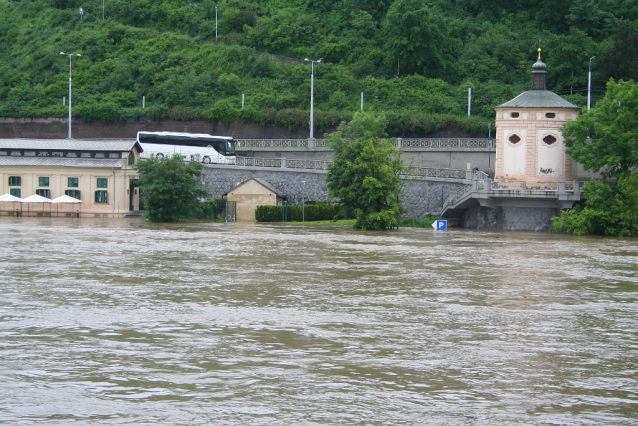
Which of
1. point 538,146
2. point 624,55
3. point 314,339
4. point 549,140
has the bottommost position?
point 314,339

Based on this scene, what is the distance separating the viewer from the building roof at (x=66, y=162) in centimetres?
6719

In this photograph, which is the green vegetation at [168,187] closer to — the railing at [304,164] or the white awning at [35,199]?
the railing at [304,164]

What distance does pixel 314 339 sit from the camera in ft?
60.8

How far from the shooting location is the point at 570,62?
81.1m

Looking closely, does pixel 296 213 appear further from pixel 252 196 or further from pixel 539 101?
pixel 539 101

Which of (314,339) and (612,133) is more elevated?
(612,133)

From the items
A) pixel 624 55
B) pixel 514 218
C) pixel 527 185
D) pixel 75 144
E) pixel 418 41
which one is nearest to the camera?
pixel 514 218

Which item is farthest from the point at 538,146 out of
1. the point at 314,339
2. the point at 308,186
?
the point at 314,339

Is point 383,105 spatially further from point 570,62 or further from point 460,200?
point 460,200

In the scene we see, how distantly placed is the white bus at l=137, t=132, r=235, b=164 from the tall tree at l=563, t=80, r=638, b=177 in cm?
3057

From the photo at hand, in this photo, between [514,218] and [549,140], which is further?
[549,140]

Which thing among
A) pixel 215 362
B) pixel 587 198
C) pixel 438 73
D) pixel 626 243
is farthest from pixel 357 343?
pixel 438 73

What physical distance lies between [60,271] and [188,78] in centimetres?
6591

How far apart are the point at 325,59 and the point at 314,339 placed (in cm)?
8144
